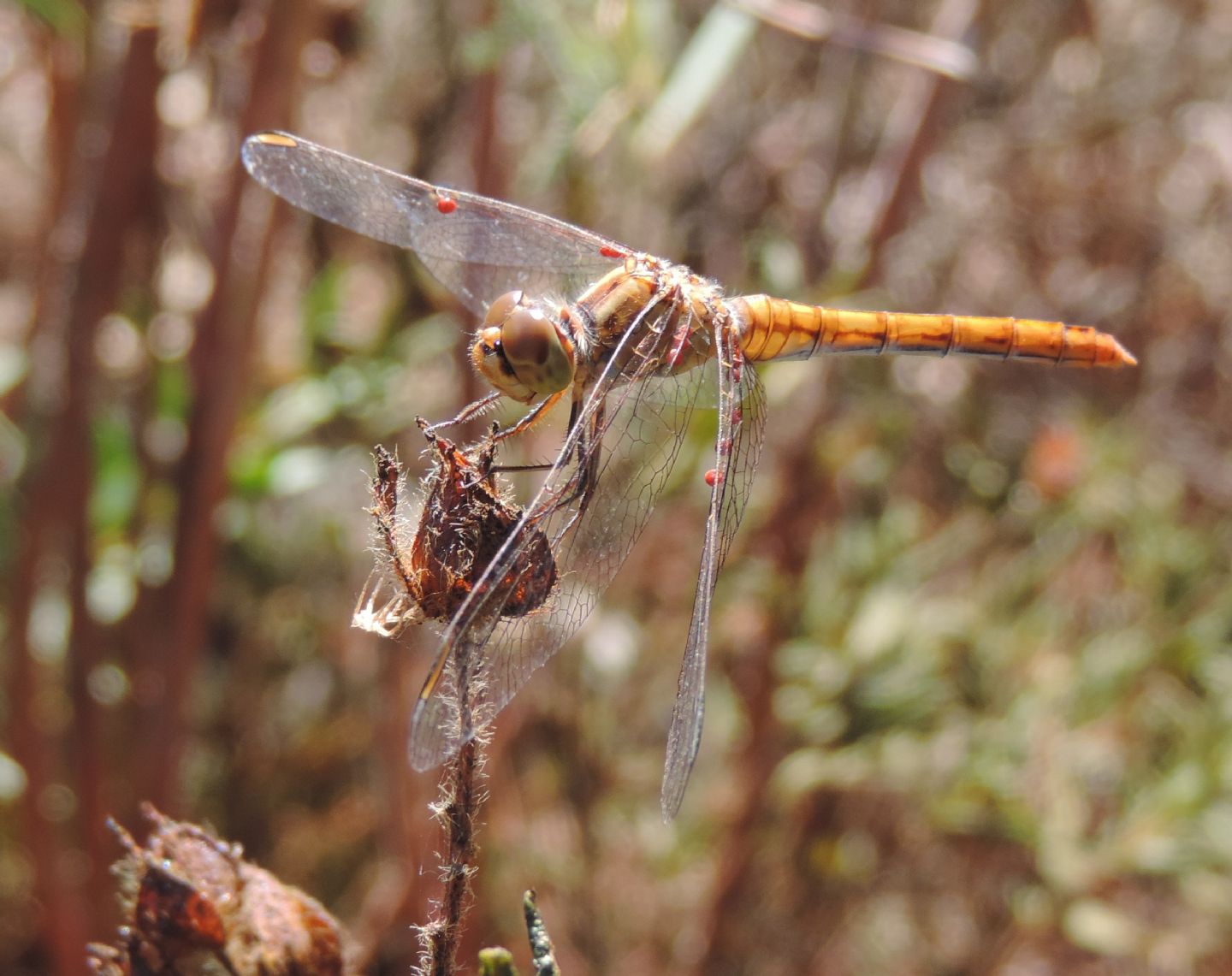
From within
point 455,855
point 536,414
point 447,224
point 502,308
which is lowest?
point 455,855

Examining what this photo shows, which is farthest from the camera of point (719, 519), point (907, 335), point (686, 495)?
point (686, 495)

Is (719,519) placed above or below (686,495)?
below

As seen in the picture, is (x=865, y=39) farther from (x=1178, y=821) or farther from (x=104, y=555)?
(x=104, y=555)

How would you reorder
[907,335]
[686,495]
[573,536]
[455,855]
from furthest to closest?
[686,495] < [907,335] < [573,536] < [455,855]

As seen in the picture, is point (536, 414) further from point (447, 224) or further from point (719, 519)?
point (447, 224)

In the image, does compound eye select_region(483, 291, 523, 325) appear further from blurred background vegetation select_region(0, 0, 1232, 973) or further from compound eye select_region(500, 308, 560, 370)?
blurred background vegetation select_region(0, 0, 1232, 973)

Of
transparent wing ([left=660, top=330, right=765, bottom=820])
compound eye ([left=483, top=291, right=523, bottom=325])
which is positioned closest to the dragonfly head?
compound eye ([left=483, top=291, right=523, bottom=325])

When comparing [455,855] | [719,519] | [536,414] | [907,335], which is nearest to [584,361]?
[536,414]
